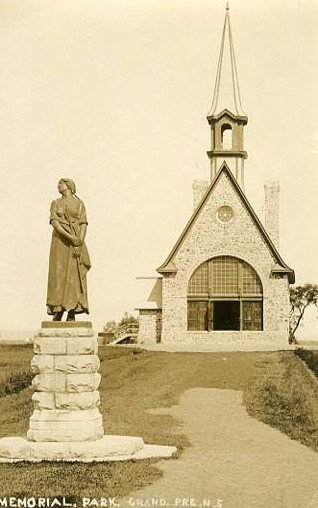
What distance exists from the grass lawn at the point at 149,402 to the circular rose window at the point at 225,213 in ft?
37.0

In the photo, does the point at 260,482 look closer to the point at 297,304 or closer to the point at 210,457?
the point at 210,457

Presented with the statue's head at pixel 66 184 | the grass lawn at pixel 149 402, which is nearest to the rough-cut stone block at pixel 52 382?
the grass lawn at pixel 149 402

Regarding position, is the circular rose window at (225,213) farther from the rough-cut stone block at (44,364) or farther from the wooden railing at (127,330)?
the rough-cut stone block at (44,364)

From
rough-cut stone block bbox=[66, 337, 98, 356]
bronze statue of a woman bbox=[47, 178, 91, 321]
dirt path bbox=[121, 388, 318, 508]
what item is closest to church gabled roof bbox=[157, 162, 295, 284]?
dirt path bbox=[121, 388, 318, 508]

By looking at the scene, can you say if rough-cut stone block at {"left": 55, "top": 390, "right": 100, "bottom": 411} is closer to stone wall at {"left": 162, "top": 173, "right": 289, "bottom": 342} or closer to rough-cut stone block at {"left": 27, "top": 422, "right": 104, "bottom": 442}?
rough-cut stone block at {"left": 27, "top": 422, "right": 104, "bottom": 442}

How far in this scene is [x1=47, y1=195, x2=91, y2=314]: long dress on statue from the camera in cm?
1168

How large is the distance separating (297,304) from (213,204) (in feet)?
77.7

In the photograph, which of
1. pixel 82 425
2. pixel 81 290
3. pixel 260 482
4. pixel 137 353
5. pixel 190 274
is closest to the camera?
pixel 260 482

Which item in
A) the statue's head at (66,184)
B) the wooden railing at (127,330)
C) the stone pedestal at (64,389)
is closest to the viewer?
the stone pedestal at (64,389)

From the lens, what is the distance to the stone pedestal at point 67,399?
11.0 m

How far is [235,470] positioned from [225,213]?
31.2m

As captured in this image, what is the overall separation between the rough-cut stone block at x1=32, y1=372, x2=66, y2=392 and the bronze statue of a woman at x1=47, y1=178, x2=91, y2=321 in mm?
890

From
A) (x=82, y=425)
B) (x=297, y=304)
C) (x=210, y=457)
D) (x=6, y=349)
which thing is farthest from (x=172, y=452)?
(x=297, y=304)

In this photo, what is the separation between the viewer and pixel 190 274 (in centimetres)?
4084
